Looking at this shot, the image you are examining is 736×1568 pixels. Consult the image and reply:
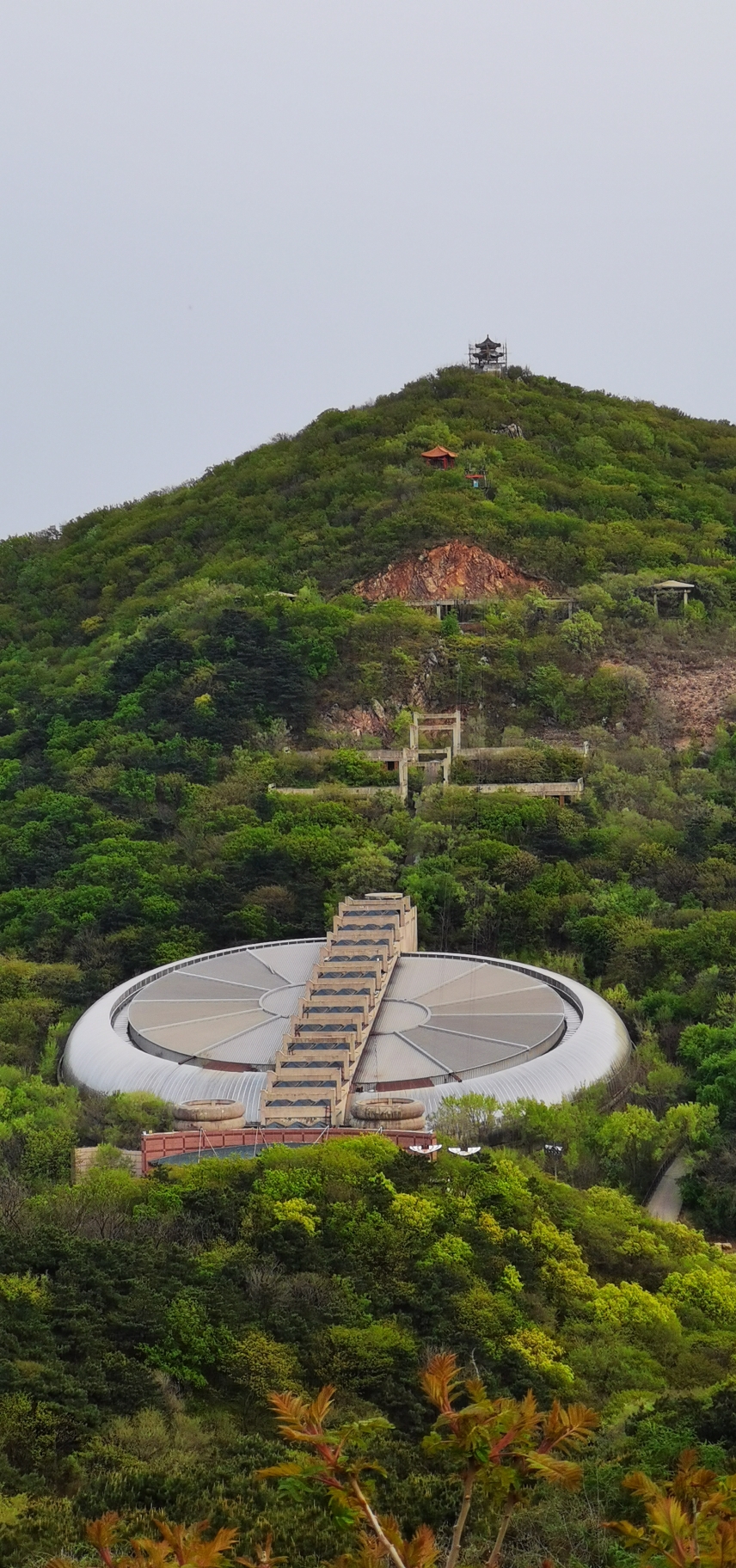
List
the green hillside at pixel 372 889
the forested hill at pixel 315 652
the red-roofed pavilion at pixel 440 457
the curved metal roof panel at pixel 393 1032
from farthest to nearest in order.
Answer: the red-roofed pavilion at pixel 440 457 → the forested hill at pixel 315 652 → the curved metal roof panel at pixel 393 1032 → the green hillside at pixel 372 889

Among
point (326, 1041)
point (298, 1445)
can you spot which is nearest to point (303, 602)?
point (326, 1041)

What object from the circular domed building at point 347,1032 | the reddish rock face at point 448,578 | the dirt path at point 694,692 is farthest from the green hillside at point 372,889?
the circular domed building at point 347,1032

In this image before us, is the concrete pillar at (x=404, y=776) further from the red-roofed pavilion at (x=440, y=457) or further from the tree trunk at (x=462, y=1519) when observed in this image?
the tree trunk at (x=462, y=1519)

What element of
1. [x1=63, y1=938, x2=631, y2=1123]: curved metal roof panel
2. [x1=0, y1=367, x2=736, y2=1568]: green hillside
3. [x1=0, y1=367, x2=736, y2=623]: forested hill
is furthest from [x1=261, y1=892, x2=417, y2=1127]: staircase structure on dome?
[x1=0, y1=367, x2=736, y2=623]: forested hill

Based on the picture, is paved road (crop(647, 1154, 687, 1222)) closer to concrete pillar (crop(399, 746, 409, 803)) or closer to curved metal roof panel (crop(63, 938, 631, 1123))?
curved metal roof panel (crop(63, 938, 631, 1123))

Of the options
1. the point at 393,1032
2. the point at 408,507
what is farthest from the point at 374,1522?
the point at 408,507

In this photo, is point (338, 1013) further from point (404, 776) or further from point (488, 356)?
point (488, 356)
